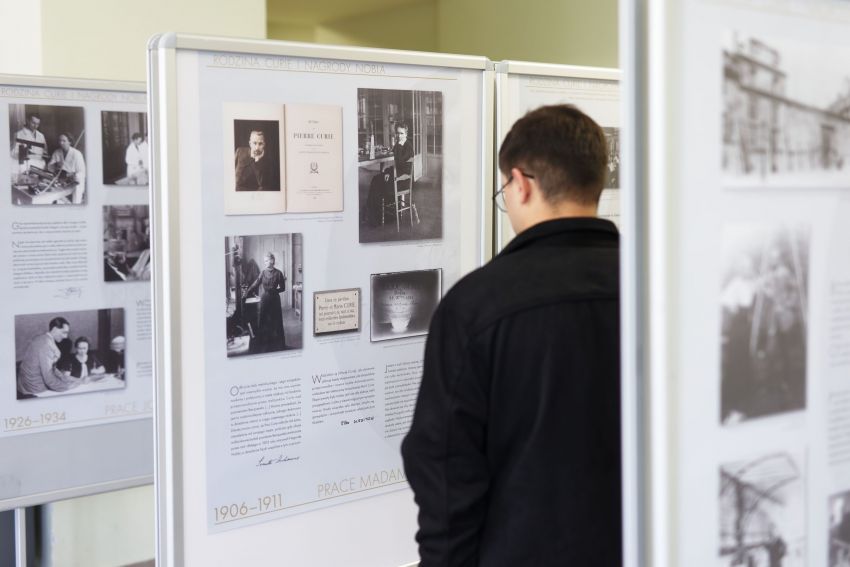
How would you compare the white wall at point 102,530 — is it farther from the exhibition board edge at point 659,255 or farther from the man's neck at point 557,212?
the exhibition board edge at point 659,255

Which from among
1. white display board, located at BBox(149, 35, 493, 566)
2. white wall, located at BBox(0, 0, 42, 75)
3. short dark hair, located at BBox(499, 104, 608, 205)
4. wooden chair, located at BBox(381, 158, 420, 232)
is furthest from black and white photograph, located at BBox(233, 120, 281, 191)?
white wall, located at BBox(0, 0, 42, 75)

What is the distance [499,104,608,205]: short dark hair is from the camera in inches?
56.9

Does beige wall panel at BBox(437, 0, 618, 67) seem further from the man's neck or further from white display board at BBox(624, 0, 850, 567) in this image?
white display board at BBox(624, 0, 850, 567)

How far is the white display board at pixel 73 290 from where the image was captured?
97.2 inches

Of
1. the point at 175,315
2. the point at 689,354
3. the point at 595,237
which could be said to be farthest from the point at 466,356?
the point at 175,315

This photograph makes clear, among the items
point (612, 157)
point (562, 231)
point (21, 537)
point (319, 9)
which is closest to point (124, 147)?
point (21, 537)

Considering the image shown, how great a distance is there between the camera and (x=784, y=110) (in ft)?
2.99

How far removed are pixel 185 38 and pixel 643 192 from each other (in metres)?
1.06

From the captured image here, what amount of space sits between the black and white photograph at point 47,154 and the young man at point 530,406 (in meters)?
1.59

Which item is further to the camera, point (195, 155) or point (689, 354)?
point (195, 155)

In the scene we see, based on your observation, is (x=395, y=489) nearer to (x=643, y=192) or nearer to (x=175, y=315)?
(x=175, y=315)

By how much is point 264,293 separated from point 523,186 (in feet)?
1.97

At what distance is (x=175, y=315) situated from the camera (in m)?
1.65

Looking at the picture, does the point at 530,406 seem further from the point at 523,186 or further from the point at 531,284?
the point at 523,186
